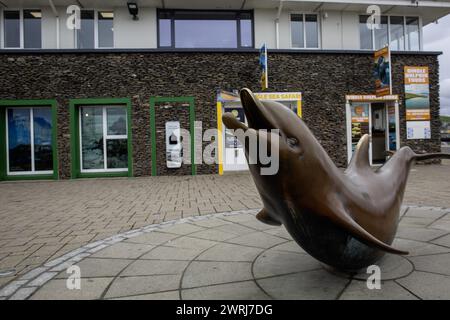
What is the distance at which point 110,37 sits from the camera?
14516mm

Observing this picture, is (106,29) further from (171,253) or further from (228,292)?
(228,292)

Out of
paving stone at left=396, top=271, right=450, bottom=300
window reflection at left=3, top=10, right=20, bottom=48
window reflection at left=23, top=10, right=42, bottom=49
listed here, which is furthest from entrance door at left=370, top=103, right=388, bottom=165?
window reflection at left=3, top=10, right=20, bottom=48

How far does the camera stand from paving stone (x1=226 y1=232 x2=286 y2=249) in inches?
152

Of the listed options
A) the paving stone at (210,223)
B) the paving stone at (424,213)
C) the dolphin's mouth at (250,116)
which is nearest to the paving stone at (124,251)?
the paving stone at (210,223)

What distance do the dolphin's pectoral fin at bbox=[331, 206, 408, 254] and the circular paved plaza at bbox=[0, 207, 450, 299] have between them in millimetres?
554

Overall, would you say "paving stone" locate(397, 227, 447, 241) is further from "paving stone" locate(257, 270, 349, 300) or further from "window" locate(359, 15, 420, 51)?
"window" locate(359, 15, 420, 51)

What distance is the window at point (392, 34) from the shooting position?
15852 mm

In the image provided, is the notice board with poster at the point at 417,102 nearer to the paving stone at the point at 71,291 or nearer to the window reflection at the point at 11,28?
the paving stone at the point at 71,291

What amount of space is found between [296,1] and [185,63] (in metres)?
5.89

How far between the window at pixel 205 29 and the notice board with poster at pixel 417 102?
7439 millimetres

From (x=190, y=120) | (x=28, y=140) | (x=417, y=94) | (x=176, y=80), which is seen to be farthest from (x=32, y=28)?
(x=417, y=94)

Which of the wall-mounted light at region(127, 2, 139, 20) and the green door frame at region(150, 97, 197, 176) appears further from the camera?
the wall-mounted light at region(127, 2, 139, 20)
